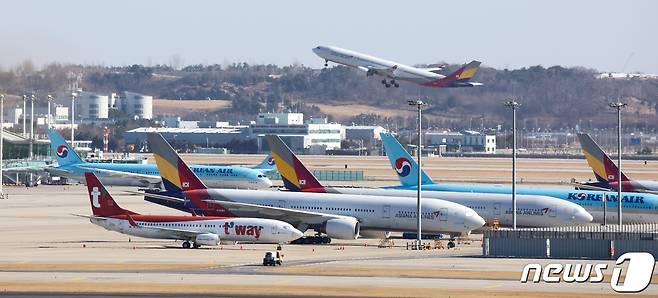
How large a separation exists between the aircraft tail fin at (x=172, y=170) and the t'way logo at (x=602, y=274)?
87.1ft

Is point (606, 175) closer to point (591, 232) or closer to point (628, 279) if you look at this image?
point (591, 232)

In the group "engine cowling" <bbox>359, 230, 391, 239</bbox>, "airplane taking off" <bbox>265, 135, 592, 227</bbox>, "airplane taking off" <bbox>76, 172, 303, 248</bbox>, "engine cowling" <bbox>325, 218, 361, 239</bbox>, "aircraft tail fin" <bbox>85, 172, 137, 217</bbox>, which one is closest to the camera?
"airplane taking off" <bbox>76, 172, 303, 248</bbox>

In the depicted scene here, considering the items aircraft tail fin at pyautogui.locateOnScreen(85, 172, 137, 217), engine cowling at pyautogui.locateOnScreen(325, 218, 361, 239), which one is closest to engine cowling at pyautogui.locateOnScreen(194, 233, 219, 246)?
aircraft tail fin at pyautogui.locateOnScreen(85, 172, 137, 217)

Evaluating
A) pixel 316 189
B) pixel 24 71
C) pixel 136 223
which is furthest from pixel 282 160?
pixel 24 71

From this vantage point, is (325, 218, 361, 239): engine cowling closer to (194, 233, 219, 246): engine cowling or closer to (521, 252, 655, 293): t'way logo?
(194, 233, 219, 246): engine cowling

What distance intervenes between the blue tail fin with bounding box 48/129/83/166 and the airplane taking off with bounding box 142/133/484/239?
191 feet

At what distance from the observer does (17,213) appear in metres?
103

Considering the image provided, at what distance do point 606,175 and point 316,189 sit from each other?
21.9m

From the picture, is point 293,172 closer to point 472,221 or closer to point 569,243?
point 472,221

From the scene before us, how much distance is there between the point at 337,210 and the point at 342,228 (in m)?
2.16

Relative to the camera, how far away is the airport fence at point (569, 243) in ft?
230

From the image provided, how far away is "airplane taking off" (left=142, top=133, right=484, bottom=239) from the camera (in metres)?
79.6

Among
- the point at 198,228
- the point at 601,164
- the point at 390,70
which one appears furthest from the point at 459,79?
the point at 198,228

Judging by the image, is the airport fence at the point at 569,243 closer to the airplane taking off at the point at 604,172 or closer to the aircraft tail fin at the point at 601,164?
the airplane taking off at the point at 604,172
